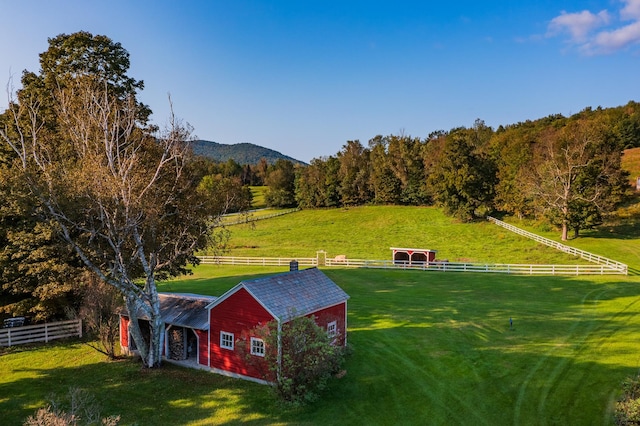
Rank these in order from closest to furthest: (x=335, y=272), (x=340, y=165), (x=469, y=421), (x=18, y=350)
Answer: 1. (x=469, y=421)
2. (x=18, y=350)
3. (x=335, y=272)
4. (x=340, y=165)

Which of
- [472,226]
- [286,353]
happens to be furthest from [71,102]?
[472,226]

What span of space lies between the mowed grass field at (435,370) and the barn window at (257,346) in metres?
1.32

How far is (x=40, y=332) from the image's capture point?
76.1 ft

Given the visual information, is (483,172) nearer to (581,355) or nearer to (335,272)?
(335,272)

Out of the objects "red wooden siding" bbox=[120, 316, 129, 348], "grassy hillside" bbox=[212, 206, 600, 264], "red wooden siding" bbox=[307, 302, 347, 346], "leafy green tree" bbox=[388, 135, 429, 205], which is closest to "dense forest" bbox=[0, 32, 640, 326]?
"red wooden siding" bbox=[120, 316, 129, 348]

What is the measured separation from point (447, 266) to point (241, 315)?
2453 centimetres

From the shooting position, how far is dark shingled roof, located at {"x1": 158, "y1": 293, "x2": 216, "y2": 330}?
18969mm

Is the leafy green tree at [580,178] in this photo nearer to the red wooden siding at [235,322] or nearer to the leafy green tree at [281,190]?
the red wooden siding at [235,322]

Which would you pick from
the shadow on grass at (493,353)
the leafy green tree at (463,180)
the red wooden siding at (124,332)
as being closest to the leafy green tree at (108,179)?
the red wooden siding at (124,332)

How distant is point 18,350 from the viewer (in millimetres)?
21891

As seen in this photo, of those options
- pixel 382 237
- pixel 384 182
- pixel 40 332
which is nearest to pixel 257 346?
pixel 40 332

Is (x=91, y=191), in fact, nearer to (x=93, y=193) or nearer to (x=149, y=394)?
(x=93, y=193)

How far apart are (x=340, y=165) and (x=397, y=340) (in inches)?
2607

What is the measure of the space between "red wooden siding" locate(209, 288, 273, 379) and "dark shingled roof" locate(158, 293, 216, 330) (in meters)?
0.71
